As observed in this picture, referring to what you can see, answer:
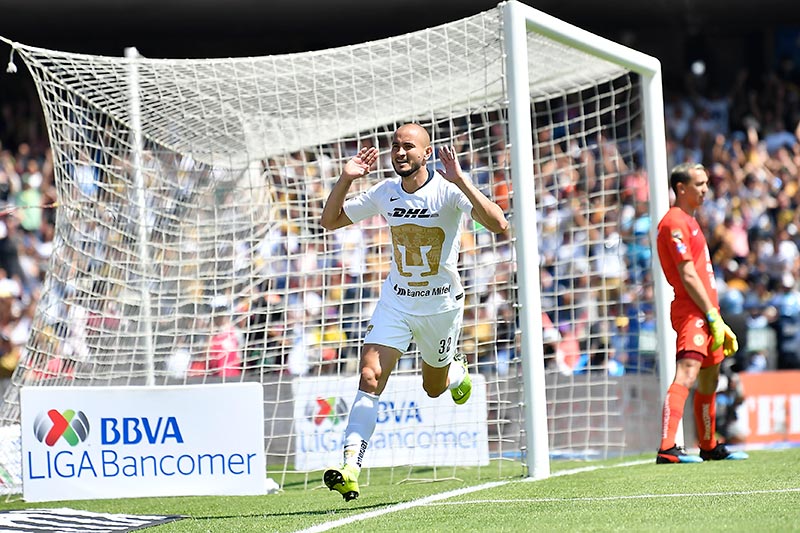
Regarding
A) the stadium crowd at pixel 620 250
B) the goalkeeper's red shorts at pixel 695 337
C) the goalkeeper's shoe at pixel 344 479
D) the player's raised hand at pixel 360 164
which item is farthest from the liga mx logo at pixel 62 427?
the goalkeeper's red shorts at pixel 695 337

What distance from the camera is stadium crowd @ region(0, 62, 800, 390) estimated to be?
10812 mm

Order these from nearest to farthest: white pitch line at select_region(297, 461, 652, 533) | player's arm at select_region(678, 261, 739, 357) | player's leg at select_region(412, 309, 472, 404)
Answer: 1. white pitch line at select_region(297, 461, 652, 533)
2. player's leg at select_region(412, 309, 472, 404)
3. player's arm at select_region(678, 261, 739, 357)

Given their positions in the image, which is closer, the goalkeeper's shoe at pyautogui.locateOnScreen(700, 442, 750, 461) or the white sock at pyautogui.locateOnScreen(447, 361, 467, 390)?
the white sock at pyautogui.locateOnScreen(447, 361, 467, 390)

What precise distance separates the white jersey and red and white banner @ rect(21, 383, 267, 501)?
1.77 metres

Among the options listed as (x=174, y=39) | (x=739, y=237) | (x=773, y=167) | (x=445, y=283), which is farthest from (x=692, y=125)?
(x=445, y=283)

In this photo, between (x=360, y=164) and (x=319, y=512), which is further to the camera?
(x=360, y=164)

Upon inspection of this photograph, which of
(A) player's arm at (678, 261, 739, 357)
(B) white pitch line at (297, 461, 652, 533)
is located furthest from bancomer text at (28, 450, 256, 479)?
(A) player's arm at (678, 261, 739, 357)

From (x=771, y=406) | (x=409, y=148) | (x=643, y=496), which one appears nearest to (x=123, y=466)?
(x=409, y=148)

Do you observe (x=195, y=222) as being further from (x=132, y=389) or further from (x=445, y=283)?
(x=445, y=283)

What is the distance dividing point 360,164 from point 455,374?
175 cm

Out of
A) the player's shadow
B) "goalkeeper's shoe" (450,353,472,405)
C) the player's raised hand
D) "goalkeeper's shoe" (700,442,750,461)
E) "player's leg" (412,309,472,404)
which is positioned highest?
the player's raised hand

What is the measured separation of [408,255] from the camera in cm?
684

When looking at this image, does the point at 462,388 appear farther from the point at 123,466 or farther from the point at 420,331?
the point at 123,466

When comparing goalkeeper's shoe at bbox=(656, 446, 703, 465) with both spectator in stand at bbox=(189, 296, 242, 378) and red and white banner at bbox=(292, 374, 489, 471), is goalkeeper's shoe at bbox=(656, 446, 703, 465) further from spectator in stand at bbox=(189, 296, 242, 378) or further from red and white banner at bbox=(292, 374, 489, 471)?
spectator in stand at bbox=(189, 296, 242, 378)
